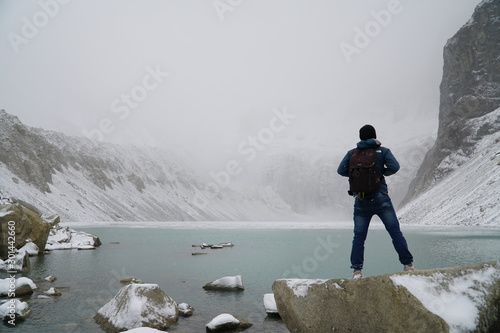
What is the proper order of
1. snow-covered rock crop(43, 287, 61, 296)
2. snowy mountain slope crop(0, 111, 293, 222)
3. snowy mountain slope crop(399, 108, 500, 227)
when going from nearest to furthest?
snow-covered rock crop(43, 287, 61, 296) → snowy mountain slope crop(399, 108, 500, 227) → snowy mountain slope crop(0, 111, 293, 222)

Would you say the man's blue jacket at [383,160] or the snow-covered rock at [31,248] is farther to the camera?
the snow-covered rock at [31,248]

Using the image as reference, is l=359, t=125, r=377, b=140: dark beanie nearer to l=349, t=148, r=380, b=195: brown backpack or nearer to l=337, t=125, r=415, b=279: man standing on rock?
l=337, t=125, r=415, b=279: man standing on rock

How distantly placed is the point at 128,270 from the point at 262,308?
43.2 ft

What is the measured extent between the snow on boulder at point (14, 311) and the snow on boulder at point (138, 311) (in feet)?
7.97

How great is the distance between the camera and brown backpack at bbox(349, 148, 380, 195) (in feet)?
25.4

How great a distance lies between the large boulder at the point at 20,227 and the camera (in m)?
23.0

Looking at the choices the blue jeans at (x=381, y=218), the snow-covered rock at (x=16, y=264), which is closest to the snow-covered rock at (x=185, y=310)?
the blue jeans at (x=381, y=218)

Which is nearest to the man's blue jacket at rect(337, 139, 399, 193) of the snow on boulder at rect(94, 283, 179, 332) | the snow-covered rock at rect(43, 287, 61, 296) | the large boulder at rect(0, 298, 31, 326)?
the snow on boulder at rect(94, 283, 179, 332)

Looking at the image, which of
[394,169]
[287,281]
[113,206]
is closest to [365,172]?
[394,169]

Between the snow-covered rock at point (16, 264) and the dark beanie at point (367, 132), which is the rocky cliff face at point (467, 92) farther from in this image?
the dark beanie at point (367, 132)

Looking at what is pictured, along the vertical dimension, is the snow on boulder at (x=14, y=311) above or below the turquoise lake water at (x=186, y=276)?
above

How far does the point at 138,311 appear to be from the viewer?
10977 mm

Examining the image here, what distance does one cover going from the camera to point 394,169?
7906mm

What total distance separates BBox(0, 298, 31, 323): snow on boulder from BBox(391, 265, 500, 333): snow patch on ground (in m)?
12.0
